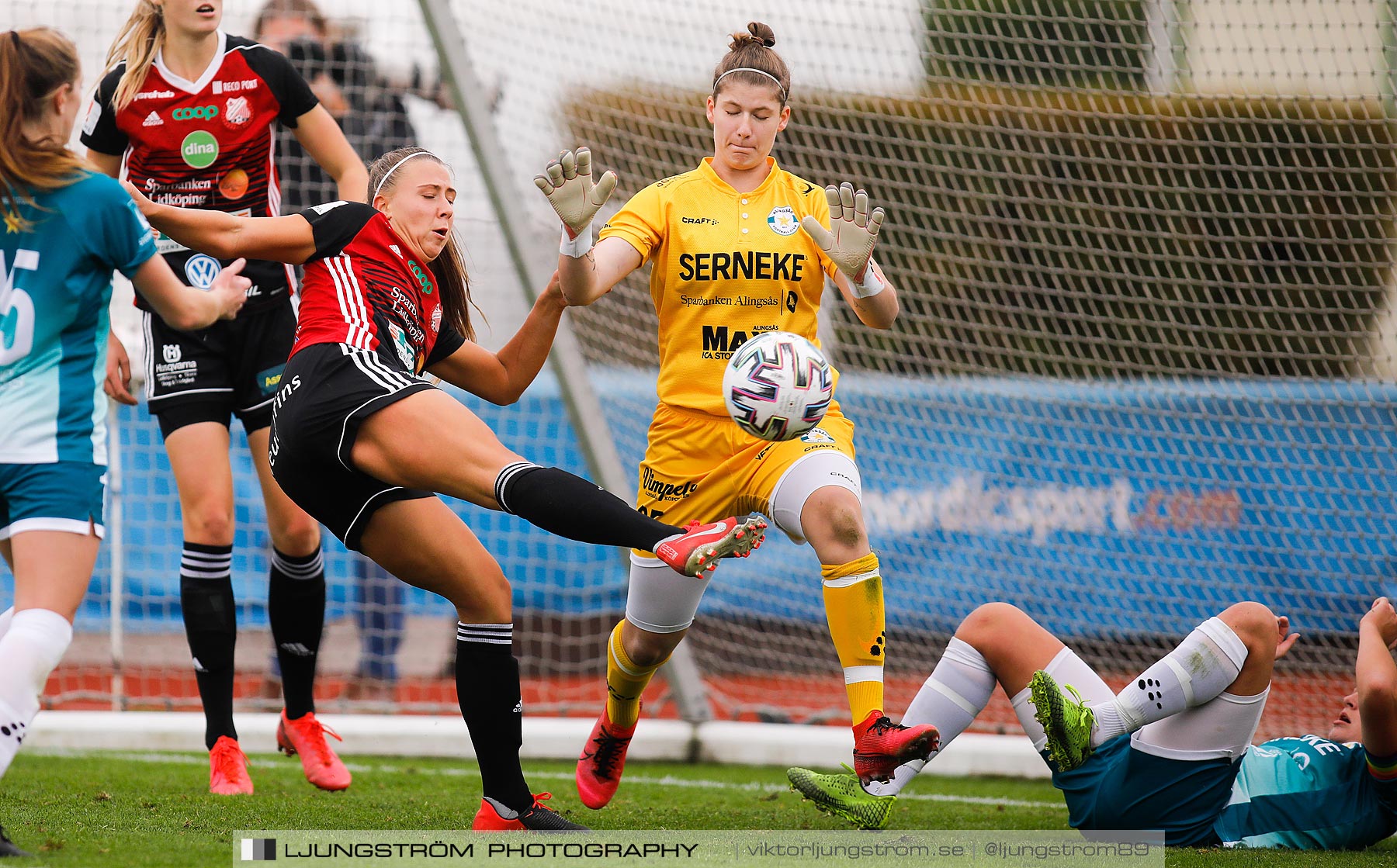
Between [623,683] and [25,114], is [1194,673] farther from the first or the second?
[25,114]

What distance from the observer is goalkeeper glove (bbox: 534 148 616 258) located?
3758mm

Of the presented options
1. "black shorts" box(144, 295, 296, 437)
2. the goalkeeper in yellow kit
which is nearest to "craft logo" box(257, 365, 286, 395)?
"black shorts" box(144, 295, 296, 437)

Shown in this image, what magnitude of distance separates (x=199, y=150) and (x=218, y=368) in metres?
0.77

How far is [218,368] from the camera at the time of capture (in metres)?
4.64

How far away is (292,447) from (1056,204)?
4393 mm

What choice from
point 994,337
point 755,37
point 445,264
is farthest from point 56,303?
point 994,337

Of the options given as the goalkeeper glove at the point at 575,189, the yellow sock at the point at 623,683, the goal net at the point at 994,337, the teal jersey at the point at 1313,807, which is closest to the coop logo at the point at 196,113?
the goalkeeper glove at the point at 575,189

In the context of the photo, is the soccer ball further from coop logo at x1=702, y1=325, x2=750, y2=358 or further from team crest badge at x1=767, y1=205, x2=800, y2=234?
team crest badge at x1=767, y1=205, x2=800, y2=234

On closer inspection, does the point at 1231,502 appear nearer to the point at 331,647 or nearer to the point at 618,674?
the point at 618,674

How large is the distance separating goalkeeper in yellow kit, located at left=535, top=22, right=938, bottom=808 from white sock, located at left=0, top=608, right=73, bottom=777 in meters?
1.73

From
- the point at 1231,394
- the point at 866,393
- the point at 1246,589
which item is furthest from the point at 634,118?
the point at 1246,589

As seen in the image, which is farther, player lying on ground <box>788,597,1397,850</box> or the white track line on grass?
the white track line on grass

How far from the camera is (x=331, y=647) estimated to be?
805cm

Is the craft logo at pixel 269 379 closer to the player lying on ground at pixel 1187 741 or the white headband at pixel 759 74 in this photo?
the white headband at pixel 759 74
